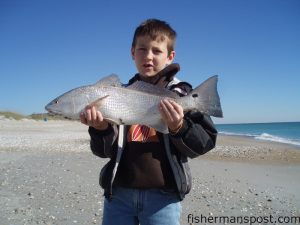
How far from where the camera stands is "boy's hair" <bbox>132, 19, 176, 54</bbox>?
3.52 m

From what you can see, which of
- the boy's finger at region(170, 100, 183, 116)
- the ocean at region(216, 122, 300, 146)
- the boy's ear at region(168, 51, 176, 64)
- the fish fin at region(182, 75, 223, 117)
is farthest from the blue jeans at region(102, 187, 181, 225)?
the ocean at region(216, 122, 300, 146)

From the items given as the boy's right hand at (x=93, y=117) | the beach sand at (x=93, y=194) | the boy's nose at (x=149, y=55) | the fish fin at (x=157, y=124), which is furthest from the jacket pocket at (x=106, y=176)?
the beach sand at (x=93, y=194)

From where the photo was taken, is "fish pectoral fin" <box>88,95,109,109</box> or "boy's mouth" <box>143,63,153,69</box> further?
"boy's mouth" <box>143,63,153,69</box>

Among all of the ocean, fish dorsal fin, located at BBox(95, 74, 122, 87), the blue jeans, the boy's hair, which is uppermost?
the boy's hair

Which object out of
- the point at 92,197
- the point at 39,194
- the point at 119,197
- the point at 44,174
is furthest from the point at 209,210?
the point at 44,174

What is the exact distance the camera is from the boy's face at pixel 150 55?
346cm

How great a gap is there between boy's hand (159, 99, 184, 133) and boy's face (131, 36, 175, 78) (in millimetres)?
533

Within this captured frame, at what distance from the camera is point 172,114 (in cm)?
308

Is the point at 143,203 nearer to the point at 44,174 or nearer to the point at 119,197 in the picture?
the point at 119,197

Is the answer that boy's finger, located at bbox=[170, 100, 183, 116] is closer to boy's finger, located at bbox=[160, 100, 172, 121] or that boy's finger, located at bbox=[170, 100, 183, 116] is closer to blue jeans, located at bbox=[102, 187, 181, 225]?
boy's finger, located at bbox=[160, 100, 172, 121]

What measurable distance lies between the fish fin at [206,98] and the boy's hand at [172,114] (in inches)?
5.9

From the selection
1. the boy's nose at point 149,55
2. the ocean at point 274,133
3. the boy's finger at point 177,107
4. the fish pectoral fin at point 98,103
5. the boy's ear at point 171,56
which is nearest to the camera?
the boy's finger at point 177,107

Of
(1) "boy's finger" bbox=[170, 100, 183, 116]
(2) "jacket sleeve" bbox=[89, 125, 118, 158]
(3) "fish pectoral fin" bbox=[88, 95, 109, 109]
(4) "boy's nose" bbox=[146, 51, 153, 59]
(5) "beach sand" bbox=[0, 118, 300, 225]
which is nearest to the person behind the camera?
(1) "boy's finger" bbox=[170, 100, 183, 116]

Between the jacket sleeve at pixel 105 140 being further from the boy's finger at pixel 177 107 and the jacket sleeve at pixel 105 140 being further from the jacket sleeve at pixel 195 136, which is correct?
the boy's finger at pixel 177 107
